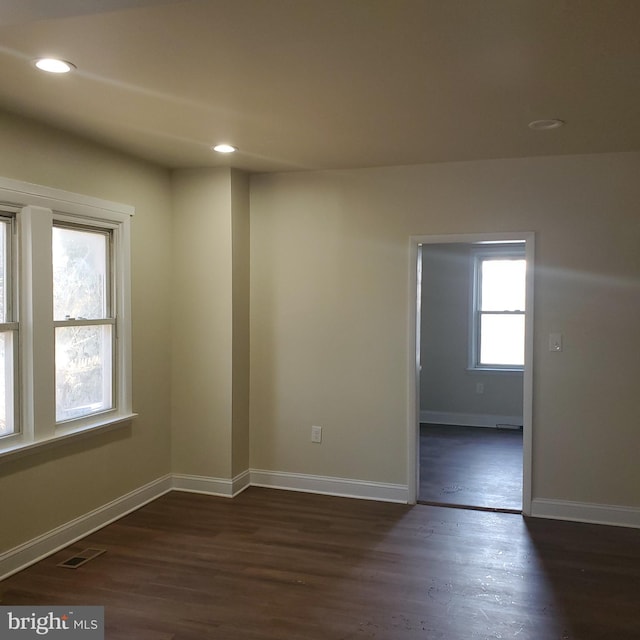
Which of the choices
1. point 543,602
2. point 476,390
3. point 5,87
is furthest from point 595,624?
point 476,390

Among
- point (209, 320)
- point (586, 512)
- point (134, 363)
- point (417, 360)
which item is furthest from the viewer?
point (209, 320)

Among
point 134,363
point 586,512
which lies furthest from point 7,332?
point 586,512

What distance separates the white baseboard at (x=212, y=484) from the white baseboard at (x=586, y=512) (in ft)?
6.86

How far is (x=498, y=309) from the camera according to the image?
7016 millimetres

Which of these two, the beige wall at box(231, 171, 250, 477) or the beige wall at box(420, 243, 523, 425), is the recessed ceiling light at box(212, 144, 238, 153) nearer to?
the beige wall at box(231, 171, 250, 477)

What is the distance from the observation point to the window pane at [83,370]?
3.54 metres

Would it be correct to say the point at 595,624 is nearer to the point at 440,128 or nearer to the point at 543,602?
the point at 543,602

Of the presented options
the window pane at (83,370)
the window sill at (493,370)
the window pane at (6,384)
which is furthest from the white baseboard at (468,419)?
the window pane at (6,384)

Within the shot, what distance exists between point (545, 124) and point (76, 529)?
11.6ft

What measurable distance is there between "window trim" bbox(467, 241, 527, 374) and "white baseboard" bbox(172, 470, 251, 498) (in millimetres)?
3510

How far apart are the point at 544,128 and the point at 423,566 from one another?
97.6 inches

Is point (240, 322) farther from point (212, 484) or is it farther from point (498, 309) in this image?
point (498, 309)

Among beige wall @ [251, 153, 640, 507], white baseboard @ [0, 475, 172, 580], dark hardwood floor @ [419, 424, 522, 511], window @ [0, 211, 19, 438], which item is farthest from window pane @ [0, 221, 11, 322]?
dark hardwood floor @ [419, 424, 522, 511]

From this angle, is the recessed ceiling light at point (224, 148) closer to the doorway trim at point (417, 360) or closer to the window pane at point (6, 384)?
the doorway trim at point (417, 360)
